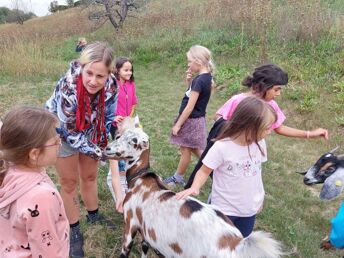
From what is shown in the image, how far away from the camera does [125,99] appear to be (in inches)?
173

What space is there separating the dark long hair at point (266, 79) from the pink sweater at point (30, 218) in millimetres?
1913

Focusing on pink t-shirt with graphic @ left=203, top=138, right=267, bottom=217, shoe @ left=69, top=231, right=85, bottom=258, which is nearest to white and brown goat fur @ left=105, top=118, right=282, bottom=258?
pink t-shirt with graphic @ left=203, top=138, right=267, bottom=217

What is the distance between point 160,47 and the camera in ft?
39.0

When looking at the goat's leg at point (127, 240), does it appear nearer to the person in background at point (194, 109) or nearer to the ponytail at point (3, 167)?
the ponytail at point (3, 167)

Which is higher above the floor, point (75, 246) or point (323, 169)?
point (323, 169)

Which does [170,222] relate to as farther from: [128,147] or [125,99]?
[125,99]

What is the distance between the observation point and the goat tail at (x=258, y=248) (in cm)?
209

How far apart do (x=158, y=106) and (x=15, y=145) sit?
633cm

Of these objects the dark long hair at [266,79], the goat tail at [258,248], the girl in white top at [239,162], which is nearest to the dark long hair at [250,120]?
the girl in white top at [239,162]

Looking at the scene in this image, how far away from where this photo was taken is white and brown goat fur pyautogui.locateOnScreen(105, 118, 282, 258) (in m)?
2.18

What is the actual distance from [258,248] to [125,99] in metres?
2.70

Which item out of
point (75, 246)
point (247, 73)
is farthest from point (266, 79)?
point (247, 73)

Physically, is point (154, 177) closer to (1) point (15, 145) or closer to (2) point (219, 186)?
(2) point (219, 186)

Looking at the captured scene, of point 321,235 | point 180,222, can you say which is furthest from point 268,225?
point 180,222
